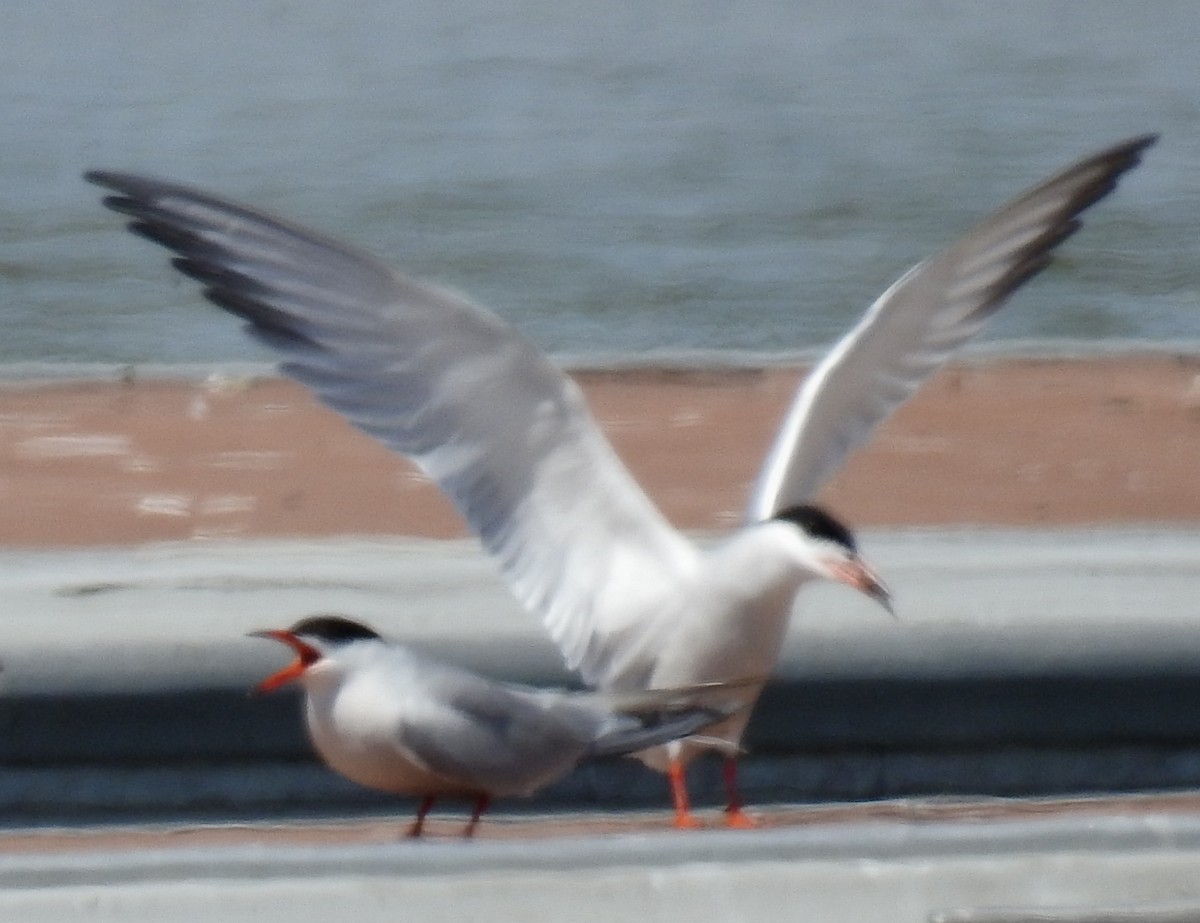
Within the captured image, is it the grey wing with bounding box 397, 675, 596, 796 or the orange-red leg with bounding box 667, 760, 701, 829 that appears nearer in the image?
the grey wing with bounding box 397, 675, 596, 796

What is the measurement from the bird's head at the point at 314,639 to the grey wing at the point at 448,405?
34cm

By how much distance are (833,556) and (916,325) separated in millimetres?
632

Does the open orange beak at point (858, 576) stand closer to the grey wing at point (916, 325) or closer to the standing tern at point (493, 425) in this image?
the standing tern at point (493, 425)

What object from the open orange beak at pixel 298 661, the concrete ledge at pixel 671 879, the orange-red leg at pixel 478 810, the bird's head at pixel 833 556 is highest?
the concrete ledge at pixel 671 879

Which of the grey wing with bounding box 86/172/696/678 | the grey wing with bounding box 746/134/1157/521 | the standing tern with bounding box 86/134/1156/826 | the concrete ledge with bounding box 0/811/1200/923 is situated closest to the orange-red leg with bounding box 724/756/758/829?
the standing tern with bounding box 86/134/1156/826

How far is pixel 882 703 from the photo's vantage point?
323cm

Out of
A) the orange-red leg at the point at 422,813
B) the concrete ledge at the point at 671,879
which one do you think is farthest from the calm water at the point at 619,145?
the concrete ledge at the point at 671,879

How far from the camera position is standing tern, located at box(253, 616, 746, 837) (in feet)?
9.09

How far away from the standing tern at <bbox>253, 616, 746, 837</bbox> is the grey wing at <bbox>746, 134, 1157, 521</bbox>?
41 cm

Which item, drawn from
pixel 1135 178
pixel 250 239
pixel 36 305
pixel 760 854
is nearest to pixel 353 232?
pixel 36 305

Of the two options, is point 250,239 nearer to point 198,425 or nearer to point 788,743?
point 788,743

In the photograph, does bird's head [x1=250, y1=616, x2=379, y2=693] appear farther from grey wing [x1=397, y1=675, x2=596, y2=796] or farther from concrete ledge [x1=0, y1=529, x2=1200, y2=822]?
concrete ledge [x1=0, y1=529, x2=1200, y2=822]

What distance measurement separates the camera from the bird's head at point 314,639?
111 inches

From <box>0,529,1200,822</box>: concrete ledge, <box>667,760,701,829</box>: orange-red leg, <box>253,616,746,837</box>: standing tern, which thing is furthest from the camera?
<box>0,529,1200,822</box>: concrete ledge
